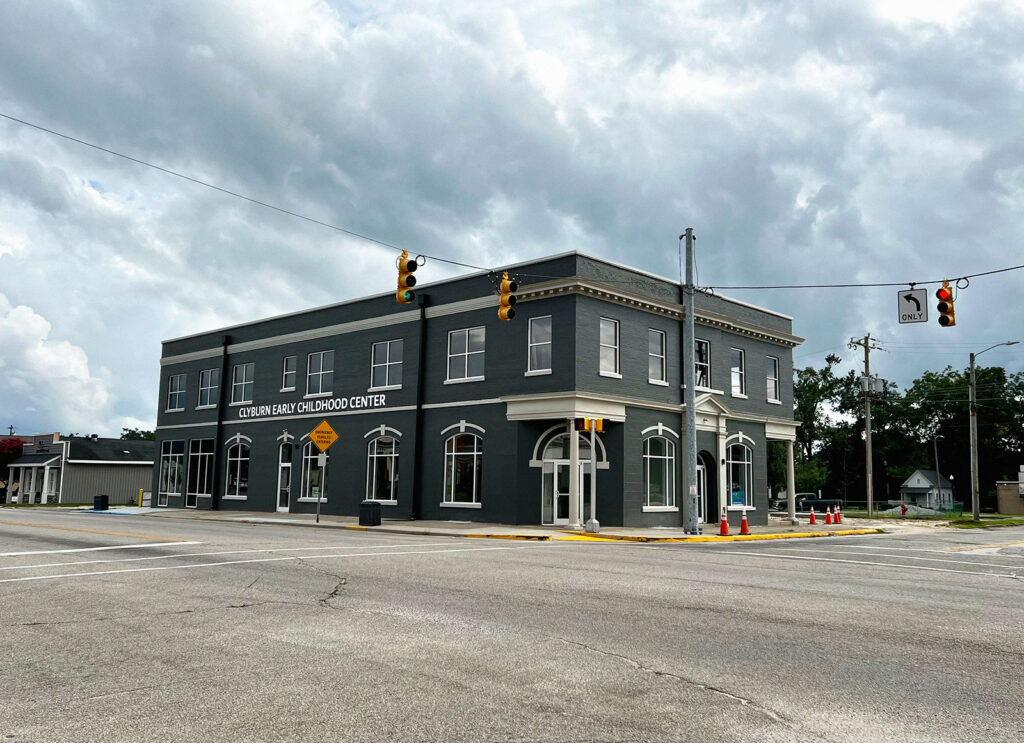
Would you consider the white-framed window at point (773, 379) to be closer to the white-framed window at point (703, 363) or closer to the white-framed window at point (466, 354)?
the white-framed window at point (703, 363)

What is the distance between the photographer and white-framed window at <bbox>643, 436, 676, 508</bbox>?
3009 centimetres

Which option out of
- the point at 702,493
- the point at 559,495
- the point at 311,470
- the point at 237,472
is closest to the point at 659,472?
the point at 702,493

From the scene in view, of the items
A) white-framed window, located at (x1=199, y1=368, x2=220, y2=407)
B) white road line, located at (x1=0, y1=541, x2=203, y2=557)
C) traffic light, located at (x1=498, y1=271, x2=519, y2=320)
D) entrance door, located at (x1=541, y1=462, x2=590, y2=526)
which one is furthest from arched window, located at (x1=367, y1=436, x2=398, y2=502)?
white road line, located at (x1=0, y1=541, x2=203, y2=557)

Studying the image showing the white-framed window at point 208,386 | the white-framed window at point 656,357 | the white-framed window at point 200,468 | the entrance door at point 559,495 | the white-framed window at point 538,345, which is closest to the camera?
the entrance door at point 559,495

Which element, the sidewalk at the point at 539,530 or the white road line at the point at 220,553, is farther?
→ the sidewalk at the point at 539,530

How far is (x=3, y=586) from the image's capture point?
38.7 feet

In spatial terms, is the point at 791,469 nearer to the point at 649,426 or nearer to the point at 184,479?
the point at 649,426

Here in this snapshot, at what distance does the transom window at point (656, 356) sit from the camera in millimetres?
31109

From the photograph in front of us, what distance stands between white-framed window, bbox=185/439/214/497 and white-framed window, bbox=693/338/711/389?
25182 mm

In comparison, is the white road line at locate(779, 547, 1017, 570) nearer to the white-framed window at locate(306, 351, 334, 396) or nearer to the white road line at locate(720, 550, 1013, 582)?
the white road line at locate(720, 550, 1013, 582)

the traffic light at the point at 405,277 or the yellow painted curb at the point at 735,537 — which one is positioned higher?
the traffic light at the point at 405,277

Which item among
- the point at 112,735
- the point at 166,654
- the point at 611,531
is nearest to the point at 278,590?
the point at 166,654

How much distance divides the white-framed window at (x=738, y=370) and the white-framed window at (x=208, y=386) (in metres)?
26.1

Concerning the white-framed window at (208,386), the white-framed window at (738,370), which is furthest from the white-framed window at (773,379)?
the white-framed window at (208,386)
